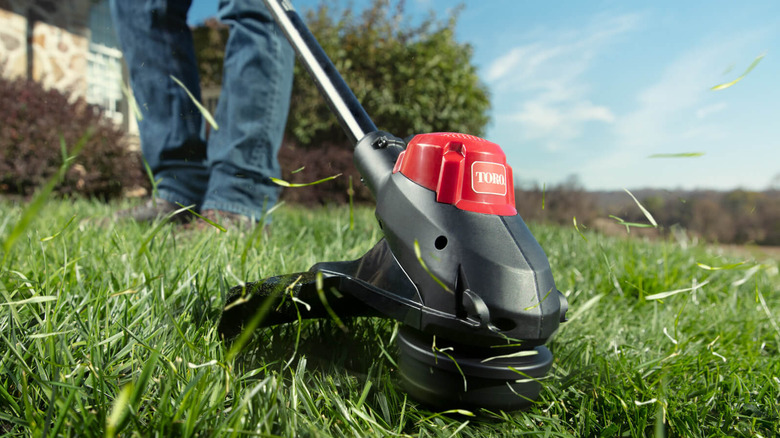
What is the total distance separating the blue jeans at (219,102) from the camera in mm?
2317

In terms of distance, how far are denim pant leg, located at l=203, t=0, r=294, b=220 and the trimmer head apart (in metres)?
1.40

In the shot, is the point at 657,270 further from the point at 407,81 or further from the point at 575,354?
the point at 407,81

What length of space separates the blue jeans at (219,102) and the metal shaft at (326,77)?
2.49ft

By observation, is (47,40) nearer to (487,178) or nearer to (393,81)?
(393,81)

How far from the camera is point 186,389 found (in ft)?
2.90

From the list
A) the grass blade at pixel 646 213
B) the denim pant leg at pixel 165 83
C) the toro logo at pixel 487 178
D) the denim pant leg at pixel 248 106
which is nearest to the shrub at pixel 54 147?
the denim pant leg at pixel 165 83

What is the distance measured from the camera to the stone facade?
9062 mm

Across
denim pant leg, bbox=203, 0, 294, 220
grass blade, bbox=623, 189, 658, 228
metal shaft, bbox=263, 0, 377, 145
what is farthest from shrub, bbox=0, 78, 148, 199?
grass blade, bbox=623, 189, 658, 228

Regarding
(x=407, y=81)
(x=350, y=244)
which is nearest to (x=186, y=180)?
(x=350, y=244)

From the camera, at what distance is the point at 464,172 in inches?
39.3

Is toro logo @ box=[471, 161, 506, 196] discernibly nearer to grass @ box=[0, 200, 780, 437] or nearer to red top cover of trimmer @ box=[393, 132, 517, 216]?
red top cover of trimmer @ box=[393, 132, 517, 216]

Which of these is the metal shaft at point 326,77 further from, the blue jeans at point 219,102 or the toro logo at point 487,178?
the blue jeans at point 219,102

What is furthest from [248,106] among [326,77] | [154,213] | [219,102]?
[326,77]

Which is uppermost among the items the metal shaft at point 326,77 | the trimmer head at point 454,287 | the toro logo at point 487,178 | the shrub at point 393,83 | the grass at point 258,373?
the shrub at point 393,83
